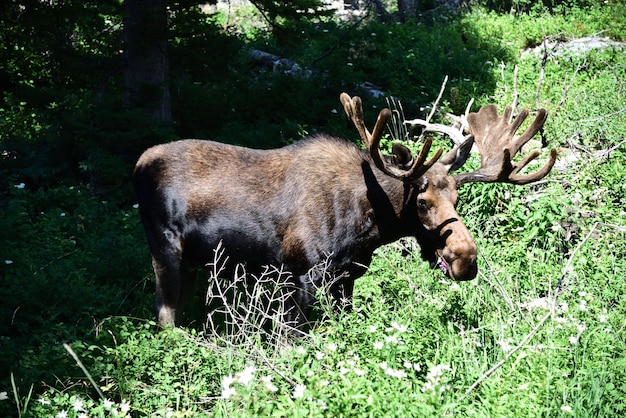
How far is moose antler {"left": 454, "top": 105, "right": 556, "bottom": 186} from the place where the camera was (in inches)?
222

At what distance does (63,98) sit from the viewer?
29.7 ft

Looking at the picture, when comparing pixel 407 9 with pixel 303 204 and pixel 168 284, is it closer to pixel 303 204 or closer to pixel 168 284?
pixel 303 204

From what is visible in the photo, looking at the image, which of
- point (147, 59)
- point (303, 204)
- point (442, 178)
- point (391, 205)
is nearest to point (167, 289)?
point (303, 204)

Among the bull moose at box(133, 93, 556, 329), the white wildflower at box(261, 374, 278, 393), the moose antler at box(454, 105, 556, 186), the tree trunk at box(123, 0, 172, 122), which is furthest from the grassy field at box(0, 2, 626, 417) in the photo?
the tree trunk at box(123, 0, 172, 122)

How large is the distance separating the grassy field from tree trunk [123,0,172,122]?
1592 millimetres

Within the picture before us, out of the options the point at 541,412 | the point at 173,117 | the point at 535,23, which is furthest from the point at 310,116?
the point at 541,412

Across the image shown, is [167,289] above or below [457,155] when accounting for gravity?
below

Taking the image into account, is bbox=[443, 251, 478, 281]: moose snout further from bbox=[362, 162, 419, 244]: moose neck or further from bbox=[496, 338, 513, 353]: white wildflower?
bbox=[496, 338, 513, 353]: white wildflower

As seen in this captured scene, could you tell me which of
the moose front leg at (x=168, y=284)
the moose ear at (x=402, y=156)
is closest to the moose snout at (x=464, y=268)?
the moose ear at (x=402, y=156)

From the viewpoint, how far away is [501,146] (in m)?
6.09

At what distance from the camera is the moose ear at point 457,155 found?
576 cm

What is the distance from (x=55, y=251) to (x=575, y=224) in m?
5.20

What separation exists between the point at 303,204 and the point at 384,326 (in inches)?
52.3

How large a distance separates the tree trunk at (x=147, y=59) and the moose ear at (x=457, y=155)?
15.6 ft
